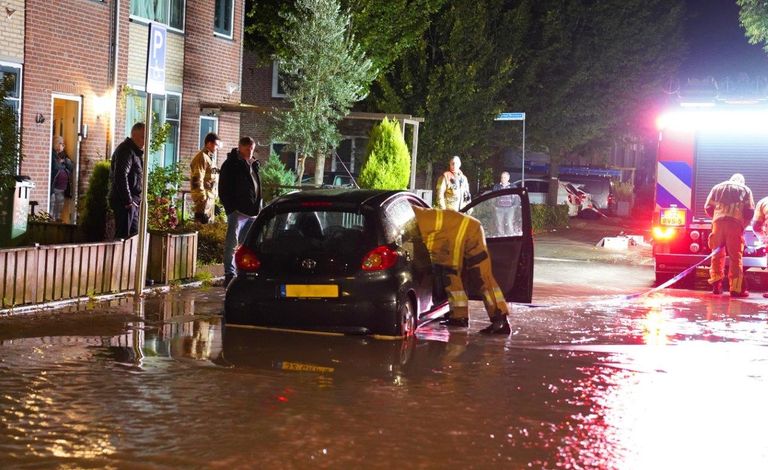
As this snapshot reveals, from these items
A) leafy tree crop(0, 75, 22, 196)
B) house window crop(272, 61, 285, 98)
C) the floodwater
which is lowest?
the floodwater

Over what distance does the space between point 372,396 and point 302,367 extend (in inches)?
48.9

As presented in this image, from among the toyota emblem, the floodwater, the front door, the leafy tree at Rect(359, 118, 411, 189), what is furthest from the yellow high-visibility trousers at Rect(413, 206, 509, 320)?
the leafy tree at Rect(359, 118, 411, 189)

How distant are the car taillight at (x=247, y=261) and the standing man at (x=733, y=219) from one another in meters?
8.32

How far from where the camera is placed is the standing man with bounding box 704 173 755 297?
1703cm

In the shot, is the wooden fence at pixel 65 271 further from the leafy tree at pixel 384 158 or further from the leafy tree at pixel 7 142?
the leafy tree at pixel 384 158

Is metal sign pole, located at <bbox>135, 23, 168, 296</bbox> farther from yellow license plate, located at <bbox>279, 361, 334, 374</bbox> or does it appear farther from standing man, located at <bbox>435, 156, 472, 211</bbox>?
standing man, located at <bbox>435, 156, 472, 211</bbox>

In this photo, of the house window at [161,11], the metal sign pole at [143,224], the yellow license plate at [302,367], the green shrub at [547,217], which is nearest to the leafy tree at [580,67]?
the green shrub at [547,217]

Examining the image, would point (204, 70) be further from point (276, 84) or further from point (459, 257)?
point (276, 84)

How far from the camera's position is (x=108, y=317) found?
488 inches

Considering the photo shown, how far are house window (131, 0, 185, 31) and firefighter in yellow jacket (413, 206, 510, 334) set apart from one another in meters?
13.1

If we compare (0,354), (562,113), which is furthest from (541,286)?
(562,113)

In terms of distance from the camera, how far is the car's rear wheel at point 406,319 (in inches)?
433

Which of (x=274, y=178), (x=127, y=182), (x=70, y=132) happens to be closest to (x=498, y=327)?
(x=127, y=182)

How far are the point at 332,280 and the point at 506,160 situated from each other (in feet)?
144
